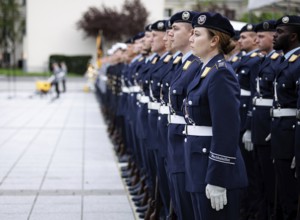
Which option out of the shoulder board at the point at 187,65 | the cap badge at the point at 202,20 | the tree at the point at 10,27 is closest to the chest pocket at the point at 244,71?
the shoulder board at the point at 187,65

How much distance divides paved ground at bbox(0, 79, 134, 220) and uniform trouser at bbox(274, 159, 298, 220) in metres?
1.79

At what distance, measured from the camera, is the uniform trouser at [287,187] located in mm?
5473

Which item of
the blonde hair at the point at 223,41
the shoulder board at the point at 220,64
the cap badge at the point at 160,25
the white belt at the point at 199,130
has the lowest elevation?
the white belt at the point at 199,130

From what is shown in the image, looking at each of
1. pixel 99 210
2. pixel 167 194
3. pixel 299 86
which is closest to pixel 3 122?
pixel 99 210

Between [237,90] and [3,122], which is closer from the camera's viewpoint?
[237,90]

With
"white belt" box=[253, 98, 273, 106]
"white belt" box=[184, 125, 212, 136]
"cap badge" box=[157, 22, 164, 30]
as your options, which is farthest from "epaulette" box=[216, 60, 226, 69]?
"cap badge" box=[157, 22, 164, 30]

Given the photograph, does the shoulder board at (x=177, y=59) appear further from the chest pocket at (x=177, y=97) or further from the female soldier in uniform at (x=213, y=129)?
the female soldier in uniform at (x=213, y=129)

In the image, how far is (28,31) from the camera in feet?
159

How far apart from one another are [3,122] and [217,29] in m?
13.0

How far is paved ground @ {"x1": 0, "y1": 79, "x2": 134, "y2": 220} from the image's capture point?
22.3 feet

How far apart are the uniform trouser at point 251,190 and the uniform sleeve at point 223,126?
8.04 ft

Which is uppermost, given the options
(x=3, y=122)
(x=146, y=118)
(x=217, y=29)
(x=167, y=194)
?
(x=217, y=29)

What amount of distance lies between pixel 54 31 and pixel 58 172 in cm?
4097

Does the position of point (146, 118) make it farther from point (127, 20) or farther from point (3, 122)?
point (127, 20)
